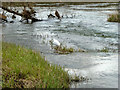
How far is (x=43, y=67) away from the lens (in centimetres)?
698

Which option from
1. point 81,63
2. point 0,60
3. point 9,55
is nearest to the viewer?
point 0,60

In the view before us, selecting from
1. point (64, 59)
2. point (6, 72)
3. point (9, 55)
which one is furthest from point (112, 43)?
point (6, 72)

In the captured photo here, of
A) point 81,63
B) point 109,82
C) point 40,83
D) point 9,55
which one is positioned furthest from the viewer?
point 81,63

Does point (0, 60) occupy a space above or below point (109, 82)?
above

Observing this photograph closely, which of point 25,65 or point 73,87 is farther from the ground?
point 25,65

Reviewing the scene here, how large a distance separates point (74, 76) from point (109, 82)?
3.23 ft

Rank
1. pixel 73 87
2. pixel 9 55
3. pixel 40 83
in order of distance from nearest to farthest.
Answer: pixel 40 83 < pixel 73 87 < pixel 9 55

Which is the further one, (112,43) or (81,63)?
(112,43)

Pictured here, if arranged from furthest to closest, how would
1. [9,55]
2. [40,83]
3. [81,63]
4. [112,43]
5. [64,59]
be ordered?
[112,43], [64,59], [81,63], [9,55], [40,83]

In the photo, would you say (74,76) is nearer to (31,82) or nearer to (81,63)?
(31,82)

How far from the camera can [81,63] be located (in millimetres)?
8984

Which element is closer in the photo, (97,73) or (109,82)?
(109,82)

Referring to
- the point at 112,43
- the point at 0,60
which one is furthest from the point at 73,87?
the point at 112,43

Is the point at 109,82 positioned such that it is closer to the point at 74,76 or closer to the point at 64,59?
the point at 74,76
